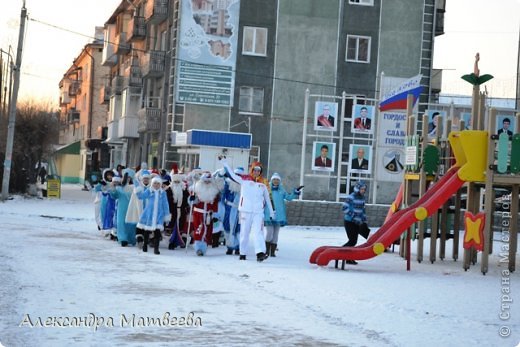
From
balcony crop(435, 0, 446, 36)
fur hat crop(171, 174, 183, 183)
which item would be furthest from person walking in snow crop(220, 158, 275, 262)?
balcony crop(435, 0, 446, 36)

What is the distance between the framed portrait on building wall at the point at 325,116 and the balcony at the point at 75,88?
236 feet

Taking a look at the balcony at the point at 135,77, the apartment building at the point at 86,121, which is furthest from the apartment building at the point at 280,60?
the apartment building at the point at 86,121

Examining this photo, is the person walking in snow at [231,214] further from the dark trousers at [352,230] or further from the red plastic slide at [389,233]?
the red plastic slide at [389,233]

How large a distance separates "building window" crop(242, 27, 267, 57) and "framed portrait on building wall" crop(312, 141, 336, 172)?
16451mm

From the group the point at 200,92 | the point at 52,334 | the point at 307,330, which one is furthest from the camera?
the point at 200,92

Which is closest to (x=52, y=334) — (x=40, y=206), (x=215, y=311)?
(x=215, y=311)

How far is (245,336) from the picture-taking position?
9359 mm

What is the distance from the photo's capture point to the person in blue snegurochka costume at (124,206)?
20875 millimetres

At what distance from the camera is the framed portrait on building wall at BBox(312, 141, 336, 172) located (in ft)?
97.1

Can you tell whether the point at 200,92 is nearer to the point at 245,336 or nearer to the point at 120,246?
the point at 120,246

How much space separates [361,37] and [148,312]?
37.0 m

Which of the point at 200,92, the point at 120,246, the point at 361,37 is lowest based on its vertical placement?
the point at 120,246

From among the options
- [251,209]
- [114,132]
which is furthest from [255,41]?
[251,209]

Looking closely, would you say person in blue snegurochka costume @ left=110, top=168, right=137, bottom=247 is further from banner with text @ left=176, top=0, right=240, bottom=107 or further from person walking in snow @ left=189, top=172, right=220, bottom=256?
banner with text @ left=176, top=0, right=240, bottom=107
